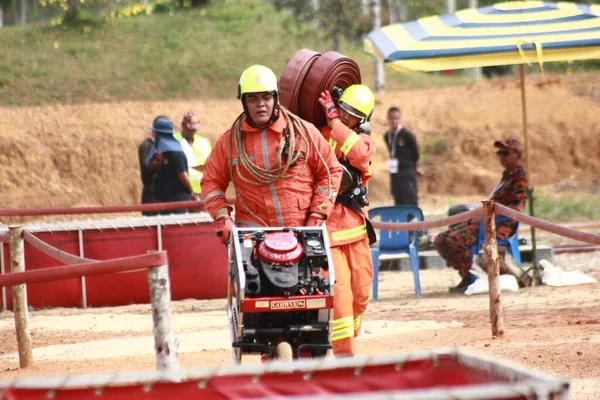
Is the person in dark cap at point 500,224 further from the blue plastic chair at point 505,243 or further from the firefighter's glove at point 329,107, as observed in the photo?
the firefighter's glove at point 329,107

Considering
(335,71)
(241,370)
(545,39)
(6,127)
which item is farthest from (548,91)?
(241,370)

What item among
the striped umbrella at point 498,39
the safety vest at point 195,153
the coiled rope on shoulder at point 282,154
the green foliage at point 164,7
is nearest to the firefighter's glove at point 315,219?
the coiled rope on shoulder at point 282,154

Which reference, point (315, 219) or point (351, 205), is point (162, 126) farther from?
point (315, 219)

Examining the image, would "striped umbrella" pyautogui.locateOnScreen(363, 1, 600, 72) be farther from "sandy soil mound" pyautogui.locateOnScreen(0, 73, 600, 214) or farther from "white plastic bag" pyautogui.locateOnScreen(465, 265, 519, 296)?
"sandy soil mound" pyautogui.locateOnScreen(0, 73, 600, 214)

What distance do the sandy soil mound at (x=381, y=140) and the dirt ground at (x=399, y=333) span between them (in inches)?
436

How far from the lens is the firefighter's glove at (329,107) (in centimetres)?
712

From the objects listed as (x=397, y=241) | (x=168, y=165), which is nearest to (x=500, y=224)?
(x=397, y=241)

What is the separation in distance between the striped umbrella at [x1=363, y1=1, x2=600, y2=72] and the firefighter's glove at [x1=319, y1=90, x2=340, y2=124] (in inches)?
175

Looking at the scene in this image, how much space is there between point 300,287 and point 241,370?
2.36 m

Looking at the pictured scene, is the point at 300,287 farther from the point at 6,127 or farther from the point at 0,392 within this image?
the point at 6,127

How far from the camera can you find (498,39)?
1174 cm

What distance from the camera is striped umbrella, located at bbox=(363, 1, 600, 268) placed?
1161cm

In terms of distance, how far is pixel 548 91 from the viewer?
95.6 ft

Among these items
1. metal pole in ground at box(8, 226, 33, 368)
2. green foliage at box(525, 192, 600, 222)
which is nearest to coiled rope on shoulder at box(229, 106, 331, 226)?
metal pole in ground at box(8, 226, 33, 368)
